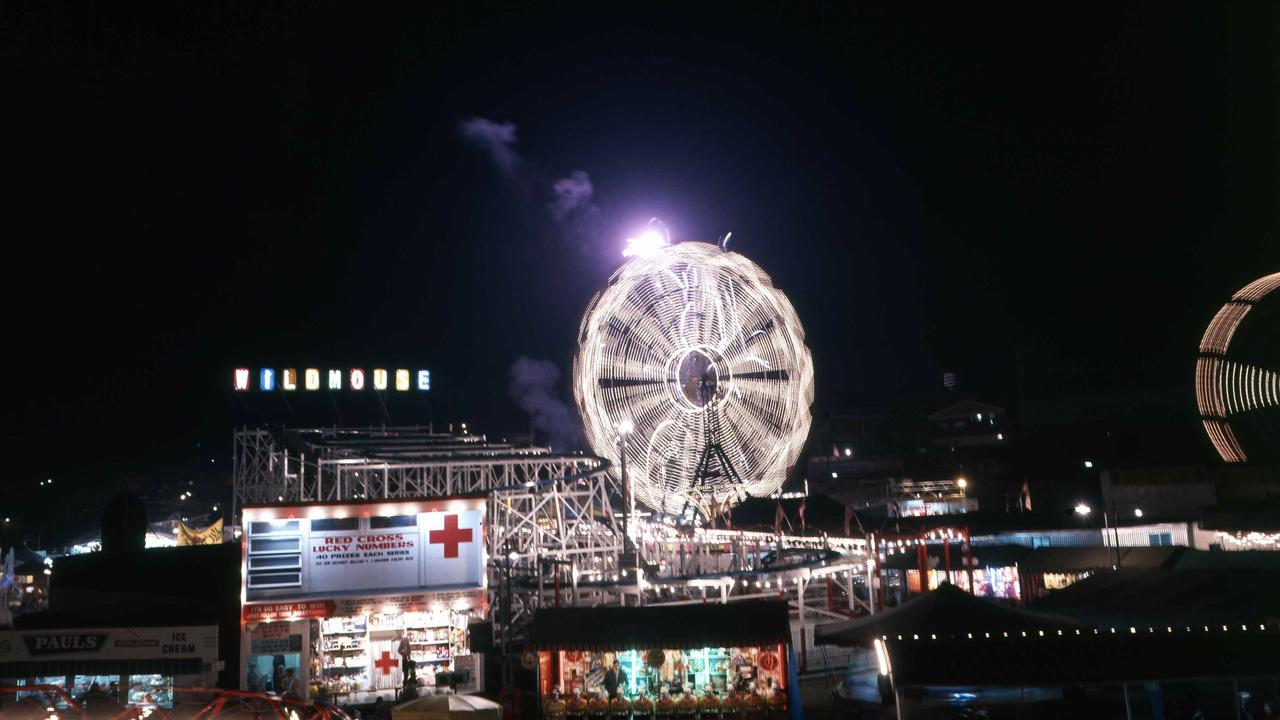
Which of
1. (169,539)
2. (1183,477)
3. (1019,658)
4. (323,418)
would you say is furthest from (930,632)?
(323,418)

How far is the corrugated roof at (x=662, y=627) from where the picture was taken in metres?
16.0

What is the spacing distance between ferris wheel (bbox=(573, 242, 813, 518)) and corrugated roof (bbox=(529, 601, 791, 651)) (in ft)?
52.0

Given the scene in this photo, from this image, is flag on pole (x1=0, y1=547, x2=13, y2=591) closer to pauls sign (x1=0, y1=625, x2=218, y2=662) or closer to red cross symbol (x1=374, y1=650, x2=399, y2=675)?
pauls sign (x1=0, y1=625, x2=218, y2=662)

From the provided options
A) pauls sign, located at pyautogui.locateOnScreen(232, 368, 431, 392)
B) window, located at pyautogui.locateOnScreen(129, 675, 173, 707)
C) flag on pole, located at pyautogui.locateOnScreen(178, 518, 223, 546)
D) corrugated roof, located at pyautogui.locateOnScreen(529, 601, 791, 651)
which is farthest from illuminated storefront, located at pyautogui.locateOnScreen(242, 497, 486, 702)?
pauls sign, located at pyautogui.locateOnScreen(232, 368, 431, 392)

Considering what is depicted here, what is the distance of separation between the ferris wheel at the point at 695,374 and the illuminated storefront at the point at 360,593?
450 inches

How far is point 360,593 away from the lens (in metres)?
21.1

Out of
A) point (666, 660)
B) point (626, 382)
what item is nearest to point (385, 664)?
point (666, 660)

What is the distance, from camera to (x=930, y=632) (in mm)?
16188

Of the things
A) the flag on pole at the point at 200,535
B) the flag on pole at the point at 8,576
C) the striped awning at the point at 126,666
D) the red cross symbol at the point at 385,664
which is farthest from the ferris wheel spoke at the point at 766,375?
the flag on pole at the point at 8,576

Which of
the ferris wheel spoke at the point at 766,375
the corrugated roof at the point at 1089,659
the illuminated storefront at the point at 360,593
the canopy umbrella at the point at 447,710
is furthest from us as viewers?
the ferris wheel spoke at the point at 766,375

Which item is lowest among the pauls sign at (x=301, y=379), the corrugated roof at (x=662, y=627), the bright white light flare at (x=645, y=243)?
the corrugated roof at (x=662, y=627)

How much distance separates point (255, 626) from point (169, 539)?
33.2m

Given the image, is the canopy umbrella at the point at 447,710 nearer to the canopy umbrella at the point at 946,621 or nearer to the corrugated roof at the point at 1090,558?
the canopy umbrella at the point at 946,621

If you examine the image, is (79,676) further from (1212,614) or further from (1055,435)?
(1055,435)
